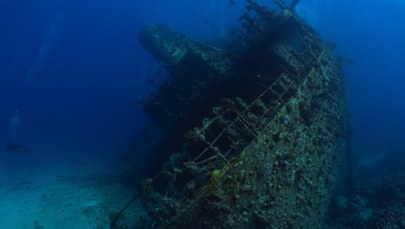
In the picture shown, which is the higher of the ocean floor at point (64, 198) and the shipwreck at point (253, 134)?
the shipwreck at point (253, 134)

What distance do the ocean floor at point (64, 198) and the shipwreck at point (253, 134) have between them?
10.2ft

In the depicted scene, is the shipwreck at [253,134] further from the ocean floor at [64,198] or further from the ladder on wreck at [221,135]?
the ocean floor at [64,198]

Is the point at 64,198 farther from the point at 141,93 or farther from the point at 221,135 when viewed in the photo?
the point at 141,93

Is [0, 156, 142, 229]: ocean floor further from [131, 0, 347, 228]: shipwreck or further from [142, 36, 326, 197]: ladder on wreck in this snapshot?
[142, 36, 326, 197]: ladder on wreck

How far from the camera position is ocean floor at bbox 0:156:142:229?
12766mm

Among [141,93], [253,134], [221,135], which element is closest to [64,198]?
[221,135]

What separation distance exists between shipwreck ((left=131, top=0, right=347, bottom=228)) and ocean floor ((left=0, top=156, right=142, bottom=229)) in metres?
3.11

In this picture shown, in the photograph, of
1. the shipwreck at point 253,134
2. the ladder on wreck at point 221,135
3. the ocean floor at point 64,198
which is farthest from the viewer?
the ocean floor at point 64,198

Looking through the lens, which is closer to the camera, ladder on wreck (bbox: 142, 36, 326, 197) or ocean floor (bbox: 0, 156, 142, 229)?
ladder on wreck (bbox: 142, 36, 326, 197)

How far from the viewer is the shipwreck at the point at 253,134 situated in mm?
6148

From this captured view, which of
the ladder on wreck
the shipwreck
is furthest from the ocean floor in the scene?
the ladder on wreck

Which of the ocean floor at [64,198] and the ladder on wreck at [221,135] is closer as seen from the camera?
the ladder on wreck at [221,135]

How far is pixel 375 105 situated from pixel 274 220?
38.6 m

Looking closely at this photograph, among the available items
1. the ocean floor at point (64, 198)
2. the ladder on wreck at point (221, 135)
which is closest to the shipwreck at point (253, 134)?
the ladder on wreck at point (221, 135)
